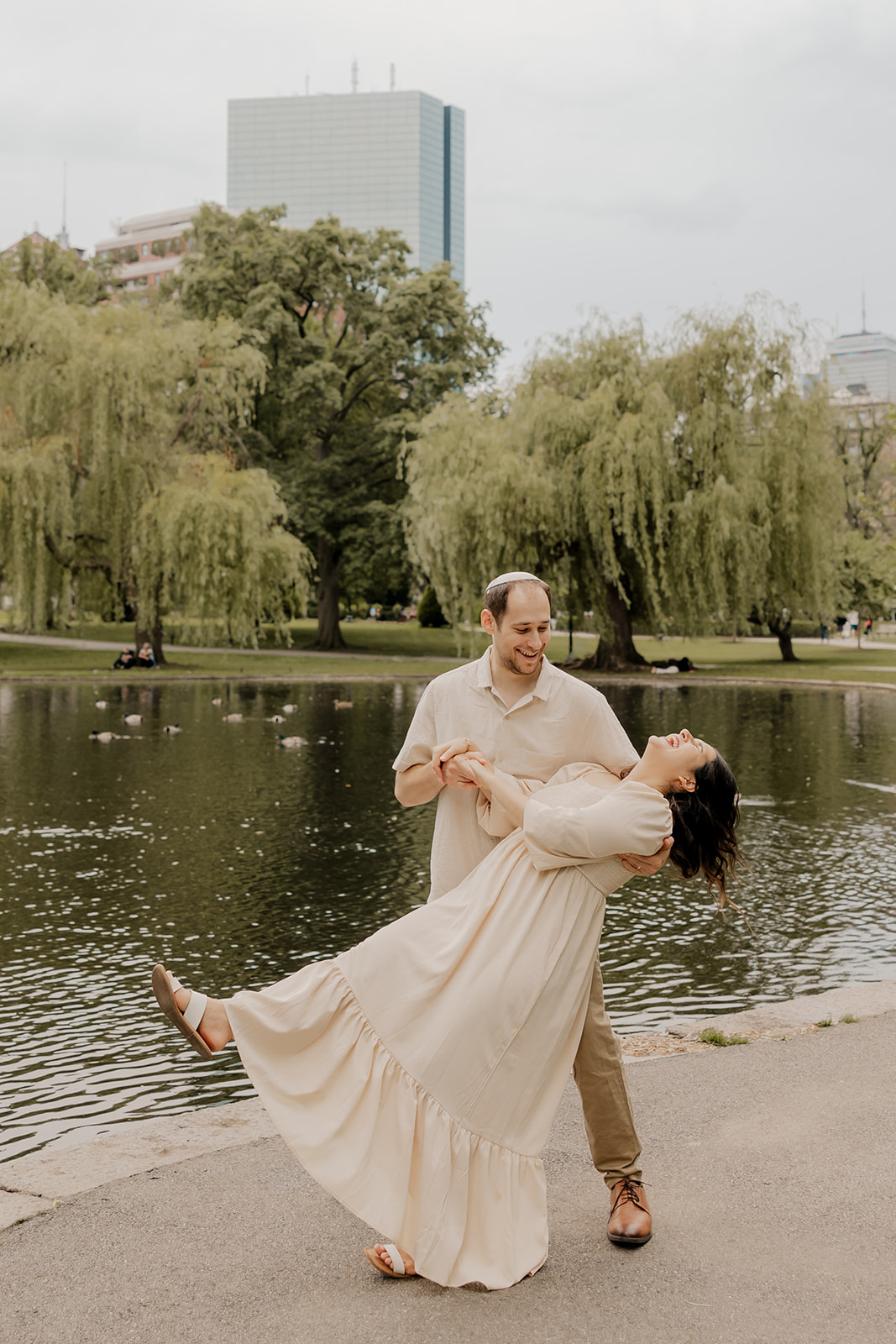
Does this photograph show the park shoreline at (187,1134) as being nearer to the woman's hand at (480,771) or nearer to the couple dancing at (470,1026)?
the couple dancing at (470,1026)

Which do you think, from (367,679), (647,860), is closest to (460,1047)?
(647,860)

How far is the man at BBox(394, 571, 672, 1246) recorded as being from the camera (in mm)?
3617

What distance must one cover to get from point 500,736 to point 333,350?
156 ft

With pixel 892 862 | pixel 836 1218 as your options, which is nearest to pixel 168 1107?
pixel 836 1218

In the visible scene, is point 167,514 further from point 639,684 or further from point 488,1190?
point 488,1190

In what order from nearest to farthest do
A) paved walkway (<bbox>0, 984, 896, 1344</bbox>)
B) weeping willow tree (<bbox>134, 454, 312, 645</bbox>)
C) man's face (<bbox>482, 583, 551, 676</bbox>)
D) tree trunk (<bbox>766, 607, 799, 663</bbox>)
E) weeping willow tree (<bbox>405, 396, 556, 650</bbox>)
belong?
paved walkway (<bbox>0, 984, 896, 1344</bbox>) < man's face (<bbox>482, 583, 551, 676</bbox>) < weeping willow tree (<bbox>134, 454, 312, 645</bbox>) < weeping willow tree (<bbox>405, 396, 556, 650</bbox>) < tree trunk (<bbox>766, 607, 799, 663</bbox>)

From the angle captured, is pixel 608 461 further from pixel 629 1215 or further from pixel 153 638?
pixel 629 1215

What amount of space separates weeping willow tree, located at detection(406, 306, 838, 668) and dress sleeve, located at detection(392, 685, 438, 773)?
2773 cm

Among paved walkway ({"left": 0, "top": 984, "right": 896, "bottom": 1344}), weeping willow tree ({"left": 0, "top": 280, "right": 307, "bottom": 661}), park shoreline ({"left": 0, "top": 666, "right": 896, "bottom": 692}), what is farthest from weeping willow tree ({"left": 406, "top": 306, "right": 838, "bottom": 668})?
paved walkway ({"left": 0, "top": 984, "right": 896, "bottom": 1344})

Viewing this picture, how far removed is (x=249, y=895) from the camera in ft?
29.4

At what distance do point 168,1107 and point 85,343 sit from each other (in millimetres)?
28851

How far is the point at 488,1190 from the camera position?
10.6ft

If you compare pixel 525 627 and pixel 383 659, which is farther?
pixel 383 659

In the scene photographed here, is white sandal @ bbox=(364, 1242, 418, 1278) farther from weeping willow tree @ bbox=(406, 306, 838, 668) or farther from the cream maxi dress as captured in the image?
weeping willow tree @ bbox=(406, 306, 838, 668)
